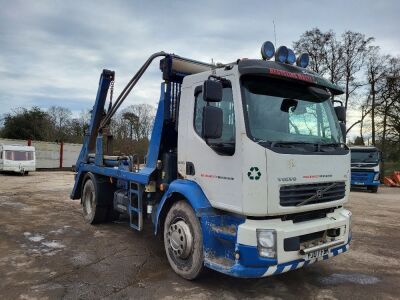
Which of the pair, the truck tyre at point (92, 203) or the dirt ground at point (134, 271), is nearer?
the dirt ground at point (134, 271)

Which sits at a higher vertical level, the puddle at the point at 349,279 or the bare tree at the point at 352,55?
the bare tree at the point at 352,55

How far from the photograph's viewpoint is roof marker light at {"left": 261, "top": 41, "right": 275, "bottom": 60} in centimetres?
502

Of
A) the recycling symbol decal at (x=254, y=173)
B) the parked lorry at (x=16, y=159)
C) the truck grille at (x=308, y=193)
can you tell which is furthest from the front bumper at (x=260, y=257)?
the parked lorry at (x=16, y=159)

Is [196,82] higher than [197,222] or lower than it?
higher

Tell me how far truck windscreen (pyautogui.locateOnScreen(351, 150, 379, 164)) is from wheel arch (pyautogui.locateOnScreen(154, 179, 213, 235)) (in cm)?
1713

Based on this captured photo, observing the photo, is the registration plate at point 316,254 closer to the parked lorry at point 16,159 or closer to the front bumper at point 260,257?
the front bumper at point 260,257

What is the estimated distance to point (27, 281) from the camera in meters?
5.09

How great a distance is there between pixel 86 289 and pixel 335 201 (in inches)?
131

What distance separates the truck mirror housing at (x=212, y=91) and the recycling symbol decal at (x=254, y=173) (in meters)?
0.88

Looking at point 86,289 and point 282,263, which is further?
point 86,289

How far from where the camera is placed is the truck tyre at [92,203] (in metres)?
8.45

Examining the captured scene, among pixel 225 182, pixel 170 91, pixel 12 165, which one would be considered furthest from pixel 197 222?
pixel 12 165

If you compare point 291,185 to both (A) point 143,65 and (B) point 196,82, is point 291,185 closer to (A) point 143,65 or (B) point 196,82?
(B) point 196,82

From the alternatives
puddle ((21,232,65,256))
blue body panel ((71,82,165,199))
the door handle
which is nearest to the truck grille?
the door handle
